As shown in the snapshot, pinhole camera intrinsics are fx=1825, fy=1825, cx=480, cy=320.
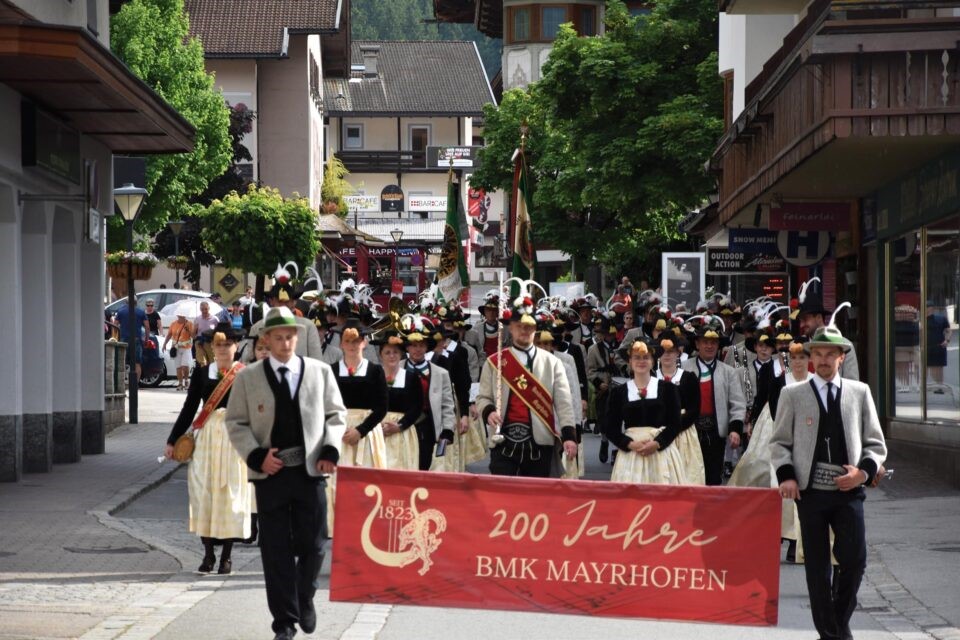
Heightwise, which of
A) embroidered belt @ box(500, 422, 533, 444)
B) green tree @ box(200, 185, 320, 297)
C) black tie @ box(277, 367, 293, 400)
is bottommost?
embroidered belt @ box(500, 422, 533, 444)

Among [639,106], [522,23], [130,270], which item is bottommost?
[130,270]

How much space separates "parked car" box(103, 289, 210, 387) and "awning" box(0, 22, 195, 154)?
15.6 metres

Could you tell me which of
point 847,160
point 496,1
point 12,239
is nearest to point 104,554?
point 12,239

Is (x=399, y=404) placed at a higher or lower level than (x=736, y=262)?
lower

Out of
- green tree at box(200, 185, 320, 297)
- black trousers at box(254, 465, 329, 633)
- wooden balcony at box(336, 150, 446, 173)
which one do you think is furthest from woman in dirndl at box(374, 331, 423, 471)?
wooden balcony at box(336, 150, 446, 173)

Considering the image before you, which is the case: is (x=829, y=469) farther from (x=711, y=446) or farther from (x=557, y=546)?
(x=711, y=446)

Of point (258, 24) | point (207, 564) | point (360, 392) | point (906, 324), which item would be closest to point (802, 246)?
point (906, 324)

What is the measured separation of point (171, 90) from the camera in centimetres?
5181

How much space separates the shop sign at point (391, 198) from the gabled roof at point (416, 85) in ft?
13.9

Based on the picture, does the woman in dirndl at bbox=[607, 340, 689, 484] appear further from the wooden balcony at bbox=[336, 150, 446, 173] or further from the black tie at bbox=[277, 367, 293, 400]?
the wooden balcony at bbox=[336, 150, 446, 173]

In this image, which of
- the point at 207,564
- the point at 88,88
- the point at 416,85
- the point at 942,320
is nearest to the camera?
the point at 207,564

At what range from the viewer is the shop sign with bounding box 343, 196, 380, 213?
313 feet

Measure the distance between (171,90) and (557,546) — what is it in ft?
146

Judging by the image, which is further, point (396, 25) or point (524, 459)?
point (396, 25)
